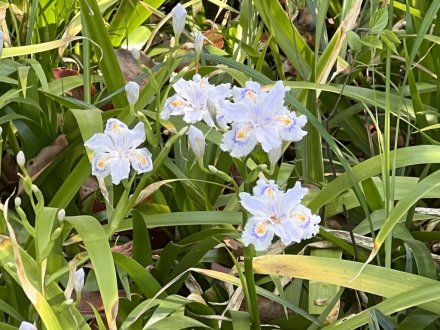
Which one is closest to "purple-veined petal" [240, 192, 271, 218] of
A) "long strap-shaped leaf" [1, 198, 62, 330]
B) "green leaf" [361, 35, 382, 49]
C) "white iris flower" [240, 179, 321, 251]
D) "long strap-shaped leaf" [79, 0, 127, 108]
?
"white iris flower" [240, 179, 321, 251]

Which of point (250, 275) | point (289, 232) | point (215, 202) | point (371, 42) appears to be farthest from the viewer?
point (215, 202)

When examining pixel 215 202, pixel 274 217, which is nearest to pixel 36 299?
pixel 274 217

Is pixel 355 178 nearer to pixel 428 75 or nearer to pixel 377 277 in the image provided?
pixel 377 277

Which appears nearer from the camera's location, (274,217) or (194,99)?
(274,217)

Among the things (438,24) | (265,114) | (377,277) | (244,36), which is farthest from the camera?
(244,36)

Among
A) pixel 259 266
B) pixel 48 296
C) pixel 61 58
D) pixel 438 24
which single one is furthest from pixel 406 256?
pixel 61 58

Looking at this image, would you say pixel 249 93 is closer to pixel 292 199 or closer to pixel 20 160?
pixel 292 199

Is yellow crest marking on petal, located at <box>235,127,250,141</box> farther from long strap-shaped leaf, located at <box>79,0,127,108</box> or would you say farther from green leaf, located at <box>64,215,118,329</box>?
long strap-shaped leaf, located at <box>79,0,127,108</box>
